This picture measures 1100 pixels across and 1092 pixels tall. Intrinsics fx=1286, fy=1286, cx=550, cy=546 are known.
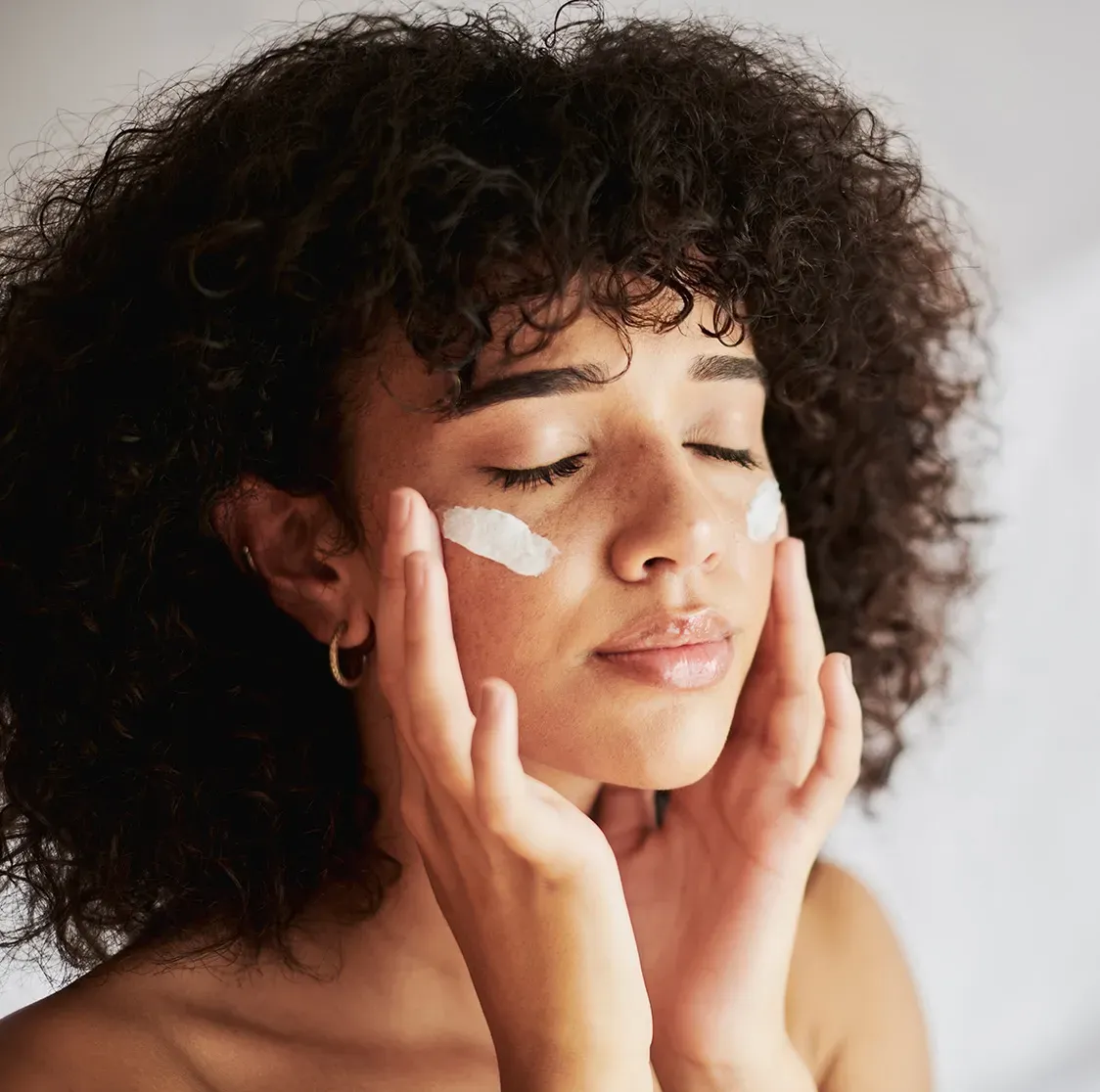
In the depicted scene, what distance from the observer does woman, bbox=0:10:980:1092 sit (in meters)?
1.02

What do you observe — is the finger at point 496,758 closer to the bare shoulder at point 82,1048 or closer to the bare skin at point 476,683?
the bare skin at point 476,683

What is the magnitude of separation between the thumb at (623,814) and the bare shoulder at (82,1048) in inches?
20.6

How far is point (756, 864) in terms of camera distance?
4.15 ft

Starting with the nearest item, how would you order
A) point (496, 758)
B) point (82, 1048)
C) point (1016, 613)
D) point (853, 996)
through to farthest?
point (496, 758)
point (82, 1048)
point (853, 996)
point (1016, 613)

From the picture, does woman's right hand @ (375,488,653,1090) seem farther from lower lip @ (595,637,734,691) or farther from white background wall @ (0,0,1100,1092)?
white background wall @ (0,0,1100,1092)

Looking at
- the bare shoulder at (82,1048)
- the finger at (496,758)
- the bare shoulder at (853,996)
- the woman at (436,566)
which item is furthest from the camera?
the bare shoulder at (853,996)

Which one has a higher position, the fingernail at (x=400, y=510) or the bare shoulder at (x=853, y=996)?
the fingernail at (x=400, y=510)

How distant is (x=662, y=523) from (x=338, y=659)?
34cm

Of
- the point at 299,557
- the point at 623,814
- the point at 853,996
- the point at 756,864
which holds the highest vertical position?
the point at 299,557

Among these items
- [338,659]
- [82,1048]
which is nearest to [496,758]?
[338,659]

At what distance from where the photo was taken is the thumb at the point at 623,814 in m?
1.46

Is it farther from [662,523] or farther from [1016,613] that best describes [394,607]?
[1016,613]

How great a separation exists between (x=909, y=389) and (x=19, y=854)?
1.11 meters

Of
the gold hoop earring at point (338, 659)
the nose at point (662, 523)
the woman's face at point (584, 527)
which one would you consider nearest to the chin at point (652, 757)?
the woman's face at point (584, 527)
